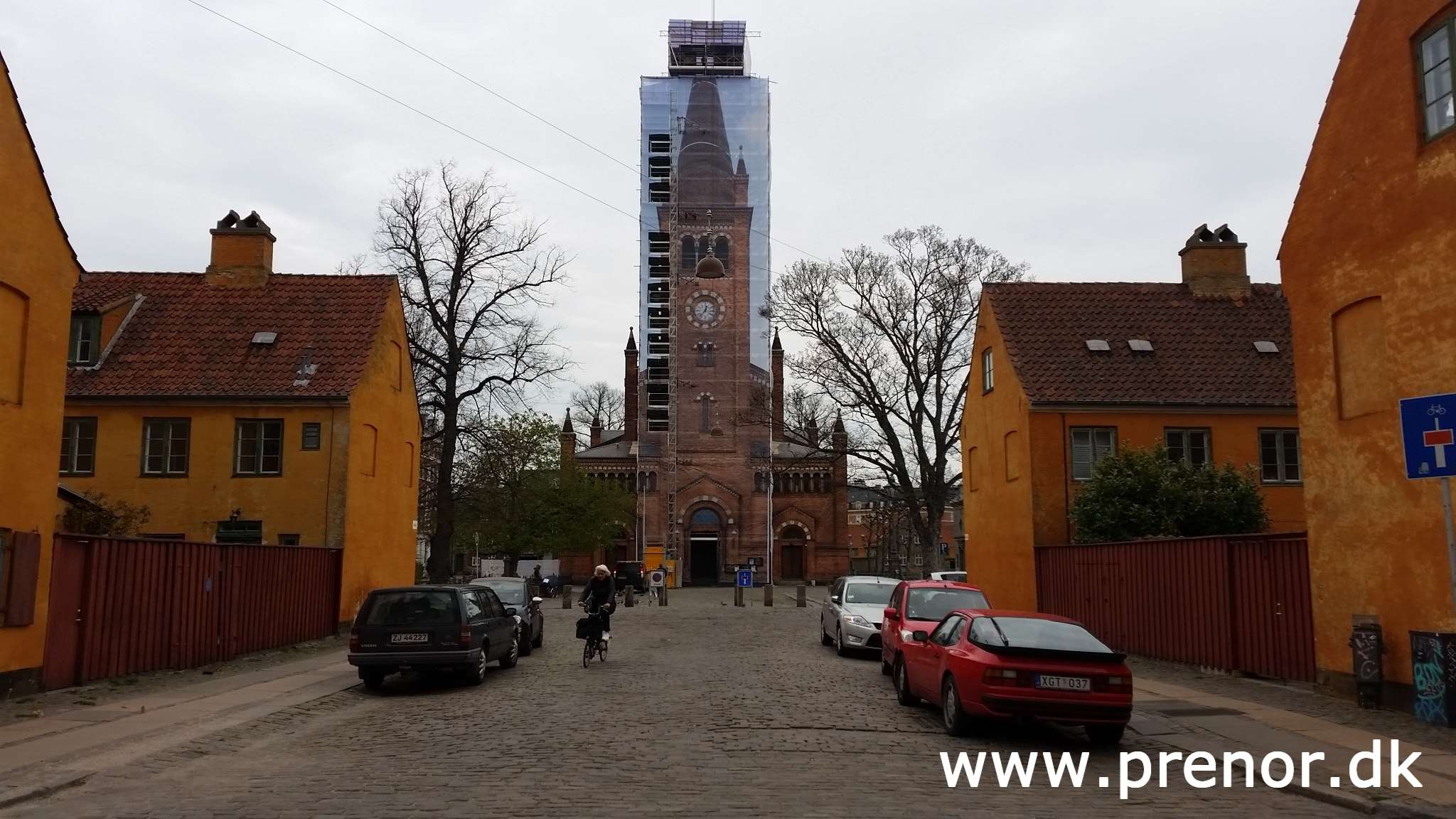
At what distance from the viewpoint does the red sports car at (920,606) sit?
1600cm

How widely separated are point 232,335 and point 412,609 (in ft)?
49.5

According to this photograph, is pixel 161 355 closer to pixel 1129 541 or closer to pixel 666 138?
pixel 1129 541

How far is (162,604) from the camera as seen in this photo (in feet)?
54.6

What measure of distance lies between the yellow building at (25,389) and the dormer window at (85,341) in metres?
12.7

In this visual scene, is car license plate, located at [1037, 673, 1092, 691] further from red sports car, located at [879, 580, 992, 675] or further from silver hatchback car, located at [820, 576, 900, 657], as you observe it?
silver hatchback car, located at [820, 576, 900, 657]

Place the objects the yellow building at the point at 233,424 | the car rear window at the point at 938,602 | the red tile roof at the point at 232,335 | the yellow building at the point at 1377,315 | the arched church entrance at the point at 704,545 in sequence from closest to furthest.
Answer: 1. the yellow building at the point at 1377,315
2. the car rear window at the point at 938,602
3. the yellow building at the point at 233,424
4. the red tile roof at the point at 232,335
5. the arched church entrance at the point at 704,545

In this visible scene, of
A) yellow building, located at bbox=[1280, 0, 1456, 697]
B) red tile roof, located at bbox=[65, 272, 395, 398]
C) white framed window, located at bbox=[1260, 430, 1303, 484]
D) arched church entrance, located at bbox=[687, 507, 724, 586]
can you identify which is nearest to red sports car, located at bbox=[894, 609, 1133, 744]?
yellow building, located at bbox=[1280, 0, 1456, 697]

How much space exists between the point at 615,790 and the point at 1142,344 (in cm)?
2347

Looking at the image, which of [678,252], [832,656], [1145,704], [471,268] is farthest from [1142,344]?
[678,252]

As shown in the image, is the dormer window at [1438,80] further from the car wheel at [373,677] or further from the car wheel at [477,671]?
the car wheel at [373,677]

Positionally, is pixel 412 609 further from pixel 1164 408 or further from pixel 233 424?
pixel 1164 408

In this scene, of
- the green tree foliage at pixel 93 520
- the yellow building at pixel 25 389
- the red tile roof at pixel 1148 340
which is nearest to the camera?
the yellow building at pixel 25 389

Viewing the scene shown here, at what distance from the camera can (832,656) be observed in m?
20.6

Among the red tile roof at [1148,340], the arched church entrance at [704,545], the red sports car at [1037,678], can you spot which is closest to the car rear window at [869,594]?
the red tile roof at [1148,340]
